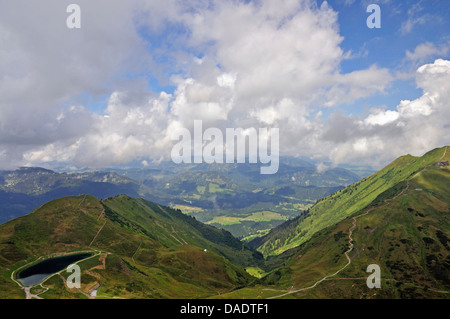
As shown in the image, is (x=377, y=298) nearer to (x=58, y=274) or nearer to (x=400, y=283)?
(x=400, y=283)
